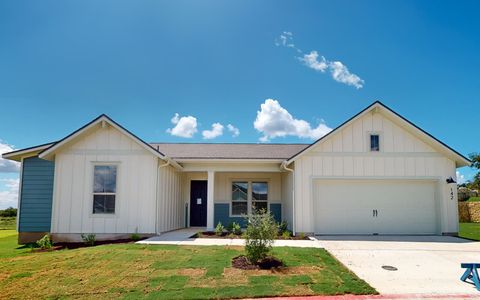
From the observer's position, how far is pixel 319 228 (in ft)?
41.0

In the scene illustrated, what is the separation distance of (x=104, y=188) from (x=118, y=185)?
0.58 metres

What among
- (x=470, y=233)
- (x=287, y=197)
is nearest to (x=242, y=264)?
(x=287, y=197)

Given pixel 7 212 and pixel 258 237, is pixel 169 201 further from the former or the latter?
pixel 7 212

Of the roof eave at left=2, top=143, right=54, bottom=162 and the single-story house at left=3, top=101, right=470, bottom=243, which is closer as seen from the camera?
the single-story house at left=3, top=101, right=470, bottom=243

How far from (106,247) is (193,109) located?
29.0ft

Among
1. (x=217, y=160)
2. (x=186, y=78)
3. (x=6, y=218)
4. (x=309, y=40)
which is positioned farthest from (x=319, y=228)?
(x=6, y=218)

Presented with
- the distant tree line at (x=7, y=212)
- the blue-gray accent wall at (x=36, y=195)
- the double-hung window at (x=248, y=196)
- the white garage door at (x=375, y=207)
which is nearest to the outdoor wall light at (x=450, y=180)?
the white garage door at (x=375, y=207)

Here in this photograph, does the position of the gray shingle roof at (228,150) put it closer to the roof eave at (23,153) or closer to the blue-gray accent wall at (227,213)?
the blue-gray accent wall at (227,213)

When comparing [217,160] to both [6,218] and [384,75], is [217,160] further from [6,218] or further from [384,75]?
[6,218]

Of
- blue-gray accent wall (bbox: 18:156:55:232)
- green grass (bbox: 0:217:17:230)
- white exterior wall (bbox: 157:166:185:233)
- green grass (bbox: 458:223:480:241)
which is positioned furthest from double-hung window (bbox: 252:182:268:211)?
green grass (bbox: 0:217:17:230)

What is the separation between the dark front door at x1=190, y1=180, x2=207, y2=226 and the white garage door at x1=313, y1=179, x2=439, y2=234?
599cm

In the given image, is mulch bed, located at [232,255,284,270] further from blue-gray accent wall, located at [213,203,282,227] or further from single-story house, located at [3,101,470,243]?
blue-gray accent wall, located at [213,203,282,227]

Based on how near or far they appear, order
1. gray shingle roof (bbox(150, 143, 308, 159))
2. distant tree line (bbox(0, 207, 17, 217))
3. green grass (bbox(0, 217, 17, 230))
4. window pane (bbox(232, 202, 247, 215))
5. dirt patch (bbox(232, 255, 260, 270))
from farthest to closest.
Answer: distant tree line (bbox(0, 207, 17, 217))
green grass (bbox(0, 217, 17, 230))
window pane (bbox(232, 202, 247, 215))
gray shingle roof (bbox(150, 143, 308, 159))
dirt patch (bbox(232, 255, 260, 270))

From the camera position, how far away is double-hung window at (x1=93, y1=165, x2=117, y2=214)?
11977 millimetres
